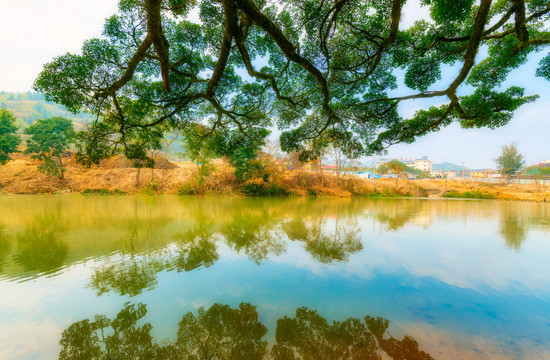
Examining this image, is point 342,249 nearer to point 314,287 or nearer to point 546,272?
point 314,287

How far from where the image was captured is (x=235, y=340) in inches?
70.4

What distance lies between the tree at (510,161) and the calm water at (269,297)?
43.5 metres

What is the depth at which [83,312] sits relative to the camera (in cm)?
213

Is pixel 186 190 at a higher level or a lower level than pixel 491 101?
lower

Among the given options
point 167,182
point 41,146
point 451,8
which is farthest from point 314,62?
point 41,146

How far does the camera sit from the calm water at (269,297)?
175 centimetres

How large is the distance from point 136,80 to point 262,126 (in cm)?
435

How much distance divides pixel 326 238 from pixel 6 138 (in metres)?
27.2

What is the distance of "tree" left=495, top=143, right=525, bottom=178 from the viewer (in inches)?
1334

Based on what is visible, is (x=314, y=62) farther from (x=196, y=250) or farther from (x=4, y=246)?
(x=4, y=246)

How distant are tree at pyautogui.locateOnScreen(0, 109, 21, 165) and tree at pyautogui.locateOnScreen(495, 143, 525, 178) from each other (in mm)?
61089

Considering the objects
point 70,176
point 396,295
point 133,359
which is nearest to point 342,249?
point 396,295

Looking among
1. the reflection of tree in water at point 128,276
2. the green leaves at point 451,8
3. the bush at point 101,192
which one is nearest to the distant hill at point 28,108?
the bush at point 101,192

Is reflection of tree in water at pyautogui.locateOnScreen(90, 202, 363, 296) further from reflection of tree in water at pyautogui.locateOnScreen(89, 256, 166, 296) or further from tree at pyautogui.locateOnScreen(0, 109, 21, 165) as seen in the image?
tree at pyautogui.locateOnScreen(0, 109, 21, 165)
